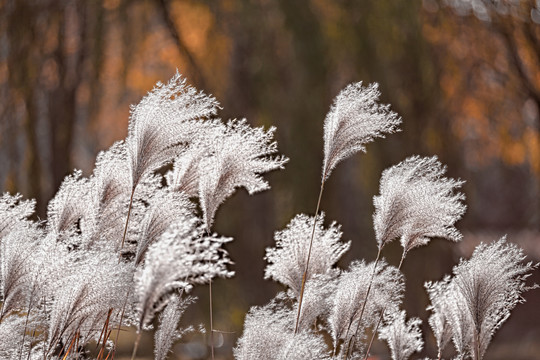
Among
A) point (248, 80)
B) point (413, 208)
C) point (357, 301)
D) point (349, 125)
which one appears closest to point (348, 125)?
point (349, 125)

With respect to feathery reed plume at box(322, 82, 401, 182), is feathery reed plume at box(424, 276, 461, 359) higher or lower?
lower

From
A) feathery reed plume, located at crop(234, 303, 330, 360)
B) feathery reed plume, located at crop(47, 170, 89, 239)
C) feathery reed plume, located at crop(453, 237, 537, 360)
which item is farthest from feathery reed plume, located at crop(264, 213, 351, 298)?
feathery reed plume, located at crop(47, 170, 89, 239)

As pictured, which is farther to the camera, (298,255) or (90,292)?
(298,255)

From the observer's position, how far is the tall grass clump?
119 centimetres

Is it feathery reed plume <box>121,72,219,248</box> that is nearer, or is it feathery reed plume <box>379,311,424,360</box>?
feathery reed plume <box>121,72,219,248</box>

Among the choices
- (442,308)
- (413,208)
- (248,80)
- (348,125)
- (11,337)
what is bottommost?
(11,337)

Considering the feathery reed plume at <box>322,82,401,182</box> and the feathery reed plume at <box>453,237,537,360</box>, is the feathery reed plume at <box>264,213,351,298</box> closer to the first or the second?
the feathery reed plume at <box>322,82,401,182</box>

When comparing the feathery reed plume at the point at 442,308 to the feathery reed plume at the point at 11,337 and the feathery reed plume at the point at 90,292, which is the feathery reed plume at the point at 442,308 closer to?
the feathery reed plume at the point at 90,292

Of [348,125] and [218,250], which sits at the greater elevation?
[348,125]

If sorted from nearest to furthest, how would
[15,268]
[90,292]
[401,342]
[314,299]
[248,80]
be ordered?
[90,292] → [15,268] → [314,299] → [401,342] → [248,80]

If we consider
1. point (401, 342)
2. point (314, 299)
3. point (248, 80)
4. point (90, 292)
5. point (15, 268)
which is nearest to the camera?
point (90, 292)

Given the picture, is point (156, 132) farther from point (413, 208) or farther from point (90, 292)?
point (413, 208)

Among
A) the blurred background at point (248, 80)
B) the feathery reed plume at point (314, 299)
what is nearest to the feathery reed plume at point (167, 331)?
the feathery reed plume at point (314, 299)

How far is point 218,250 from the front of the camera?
116cm
